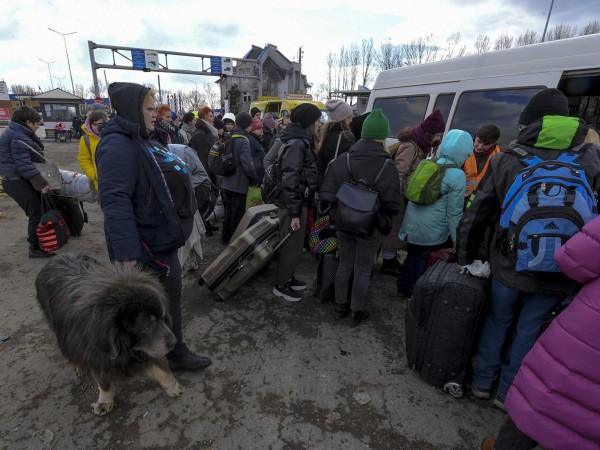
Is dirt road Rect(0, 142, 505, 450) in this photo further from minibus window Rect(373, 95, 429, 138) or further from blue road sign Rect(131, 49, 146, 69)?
blue road sign Rect(131, 49, 146, 69)

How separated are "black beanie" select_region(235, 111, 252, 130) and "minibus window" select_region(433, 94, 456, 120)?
2842 mm

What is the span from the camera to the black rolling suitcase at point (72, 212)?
16.7 ft

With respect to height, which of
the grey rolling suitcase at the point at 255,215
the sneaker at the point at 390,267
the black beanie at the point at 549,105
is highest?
the black beanie at the point at 549,105

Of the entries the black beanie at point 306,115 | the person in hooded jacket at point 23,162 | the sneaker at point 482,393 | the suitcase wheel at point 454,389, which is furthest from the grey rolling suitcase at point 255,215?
the person in hooded jacket at point 23,162

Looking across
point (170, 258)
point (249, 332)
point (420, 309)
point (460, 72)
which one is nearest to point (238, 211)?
point (249, 332)

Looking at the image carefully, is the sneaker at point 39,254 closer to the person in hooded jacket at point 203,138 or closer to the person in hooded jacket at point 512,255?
the person in hooded jacket at point 203,138

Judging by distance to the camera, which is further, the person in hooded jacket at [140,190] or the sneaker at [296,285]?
the sneaker at [296,285]

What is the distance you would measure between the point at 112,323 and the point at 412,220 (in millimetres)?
2814

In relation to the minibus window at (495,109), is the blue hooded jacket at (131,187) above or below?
below

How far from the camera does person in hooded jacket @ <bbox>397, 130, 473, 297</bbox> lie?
3049 mm

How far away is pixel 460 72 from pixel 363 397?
14.8 feet

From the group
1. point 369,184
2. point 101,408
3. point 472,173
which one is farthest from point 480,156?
point 101,408

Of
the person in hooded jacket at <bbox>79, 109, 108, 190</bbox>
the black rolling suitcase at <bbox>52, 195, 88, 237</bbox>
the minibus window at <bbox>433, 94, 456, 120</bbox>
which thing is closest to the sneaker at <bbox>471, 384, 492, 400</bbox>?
the minibus window at <bbox>433, 94, 456, 120</bbox>

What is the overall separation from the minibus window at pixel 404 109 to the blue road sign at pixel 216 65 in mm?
17395
